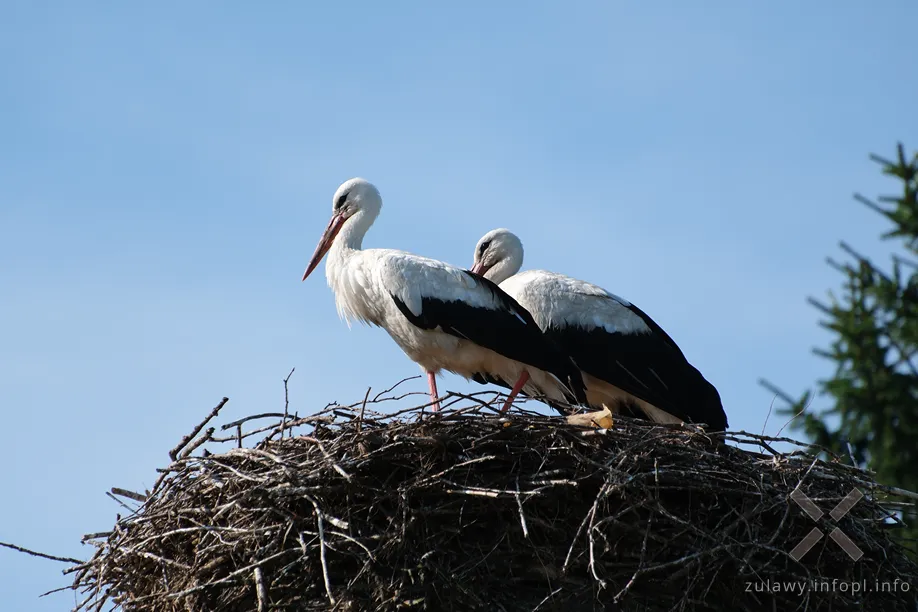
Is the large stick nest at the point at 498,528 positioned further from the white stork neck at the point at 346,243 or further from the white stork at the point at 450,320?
the white stork neck at the point at 346,243

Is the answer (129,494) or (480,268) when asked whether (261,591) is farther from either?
(480,268)

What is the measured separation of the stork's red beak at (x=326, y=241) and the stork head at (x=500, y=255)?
0.99 metres

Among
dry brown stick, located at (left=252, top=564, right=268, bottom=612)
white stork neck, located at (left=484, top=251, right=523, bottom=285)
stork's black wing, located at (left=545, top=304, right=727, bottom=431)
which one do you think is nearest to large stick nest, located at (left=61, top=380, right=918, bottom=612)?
dry brown stick, located at (left=252, top=564, right=268, bottom=612)

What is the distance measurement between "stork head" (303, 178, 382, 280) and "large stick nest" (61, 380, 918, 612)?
2577mm

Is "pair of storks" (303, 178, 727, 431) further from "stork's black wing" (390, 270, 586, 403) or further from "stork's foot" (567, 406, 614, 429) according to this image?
"stork's foot" (567, 406, 614, 429)

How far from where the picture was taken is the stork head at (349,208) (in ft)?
27.1

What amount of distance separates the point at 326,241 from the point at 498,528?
10.6 ft

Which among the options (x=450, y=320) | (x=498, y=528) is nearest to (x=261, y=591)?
(x=498, y=528)

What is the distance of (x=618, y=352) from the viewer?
788 cm

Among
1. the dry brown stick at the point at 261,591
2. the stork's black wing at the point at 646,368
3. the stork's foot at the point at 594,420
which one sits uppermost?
the stork's black wing at the point at 646,368

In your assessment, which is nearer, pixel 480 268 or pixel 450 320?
pixel 450 320

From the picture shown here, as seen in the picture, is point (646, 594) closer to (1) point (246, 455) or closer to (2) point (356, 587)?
(2) point (356, 587)

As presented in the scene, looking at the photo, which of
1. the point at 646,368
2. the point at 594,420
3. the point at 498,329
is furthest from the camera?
the point at 646,368

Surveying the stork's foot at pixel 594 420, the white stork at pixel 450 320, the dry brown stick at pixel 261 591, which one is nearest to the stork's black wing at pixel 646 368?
the white stork at pixel 450 320
